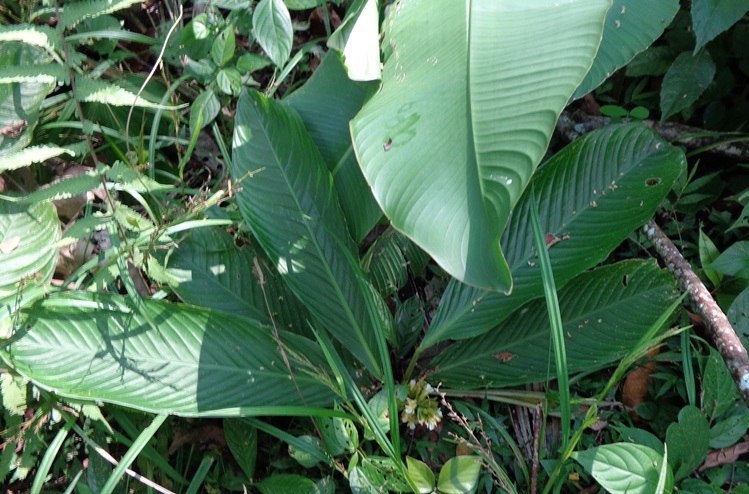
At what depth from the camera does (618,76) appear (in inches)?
61.0

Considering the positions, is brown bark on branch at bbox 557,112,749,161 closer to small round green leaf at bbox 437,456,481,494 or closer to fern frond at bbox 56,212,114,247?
small round green leaf at bbox 437,456,481,494

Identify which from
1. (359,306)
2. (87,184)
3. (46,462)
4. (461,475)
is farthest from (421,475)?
(87,184)

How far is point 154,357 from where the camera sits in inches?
42.5

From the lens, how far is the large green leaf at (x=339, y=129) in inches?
47.1

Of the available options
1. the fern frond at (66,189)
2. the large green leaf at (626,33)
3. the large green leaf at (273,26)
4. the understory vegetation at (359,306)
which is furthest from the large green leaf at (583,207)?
the fern frond at (66,189)

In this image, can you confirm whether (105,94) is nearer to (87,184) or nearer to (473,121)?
(87,184)

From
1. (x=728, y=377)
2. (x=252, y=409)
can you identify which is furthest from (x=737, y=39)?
(x=252, y=409)

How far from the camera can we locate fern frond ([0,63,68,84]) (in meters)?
1.05

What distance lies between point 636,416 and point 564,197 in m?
0.50

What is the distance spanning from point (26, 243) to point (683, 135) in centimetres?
150

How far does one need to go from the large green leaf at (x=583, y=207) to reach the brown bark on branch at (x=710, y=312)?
200 mm

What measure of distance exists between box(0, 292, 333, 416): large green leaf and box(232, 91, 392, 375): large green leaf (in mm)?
118

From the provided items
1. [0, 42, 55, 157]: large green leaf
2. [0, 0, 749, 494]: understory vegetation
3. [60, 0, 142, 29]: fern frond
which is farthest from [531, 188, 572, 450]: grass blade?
[0, 42, 55, 157]: large green leaf

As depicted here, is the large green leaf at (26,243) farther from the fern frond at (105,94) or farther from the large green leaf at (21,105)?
the fern frond at (105,94)
